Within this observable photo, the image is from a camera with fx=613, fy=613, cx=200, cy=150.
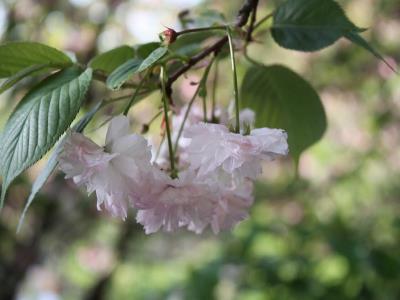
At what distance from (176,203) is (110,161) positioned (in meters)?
0.09

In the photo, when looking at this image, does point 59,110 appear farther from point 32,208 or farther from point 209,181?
point 32,208

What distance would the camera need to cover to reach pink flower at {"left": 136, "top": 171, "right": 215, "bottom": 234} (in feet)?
1.90

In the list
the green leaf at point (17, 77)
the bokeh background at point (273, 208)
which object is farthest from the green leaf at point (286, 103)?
the bokeh background at point (273, 208)

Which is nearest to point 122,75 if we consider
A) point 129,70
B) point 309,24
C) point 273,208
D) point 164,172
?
point 129,70

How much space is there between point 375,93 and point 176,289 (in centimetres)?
129

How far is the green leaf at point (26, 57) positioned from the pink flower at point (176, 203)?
0.15m

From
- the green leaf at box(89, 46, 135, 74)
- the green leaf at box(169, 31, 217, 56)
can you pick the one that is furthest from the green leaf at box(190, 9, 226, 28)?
the green leaf at box(89, 46, 135, 74)

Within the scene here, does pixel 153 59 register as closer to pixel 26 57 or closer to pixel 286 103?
pixel 26 57

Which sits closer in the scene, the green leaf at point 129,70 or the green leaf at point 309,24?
the green leaf at point 129,70

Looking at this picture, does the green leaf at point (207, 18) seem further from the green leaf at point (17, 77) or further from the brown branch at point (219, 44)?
the green leaf at point (17, 77)

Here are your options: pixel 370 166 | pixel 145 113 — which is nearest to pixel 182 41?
pixel 145 113

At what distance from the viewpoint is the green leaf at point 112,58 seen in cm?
68

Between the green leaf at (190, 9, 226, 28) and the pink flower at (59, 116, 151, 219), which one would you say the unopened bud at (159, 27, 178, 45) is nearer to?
the pink flower at (59, 116, 151, 219)

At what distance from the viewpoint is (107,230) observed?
4.80 meters
